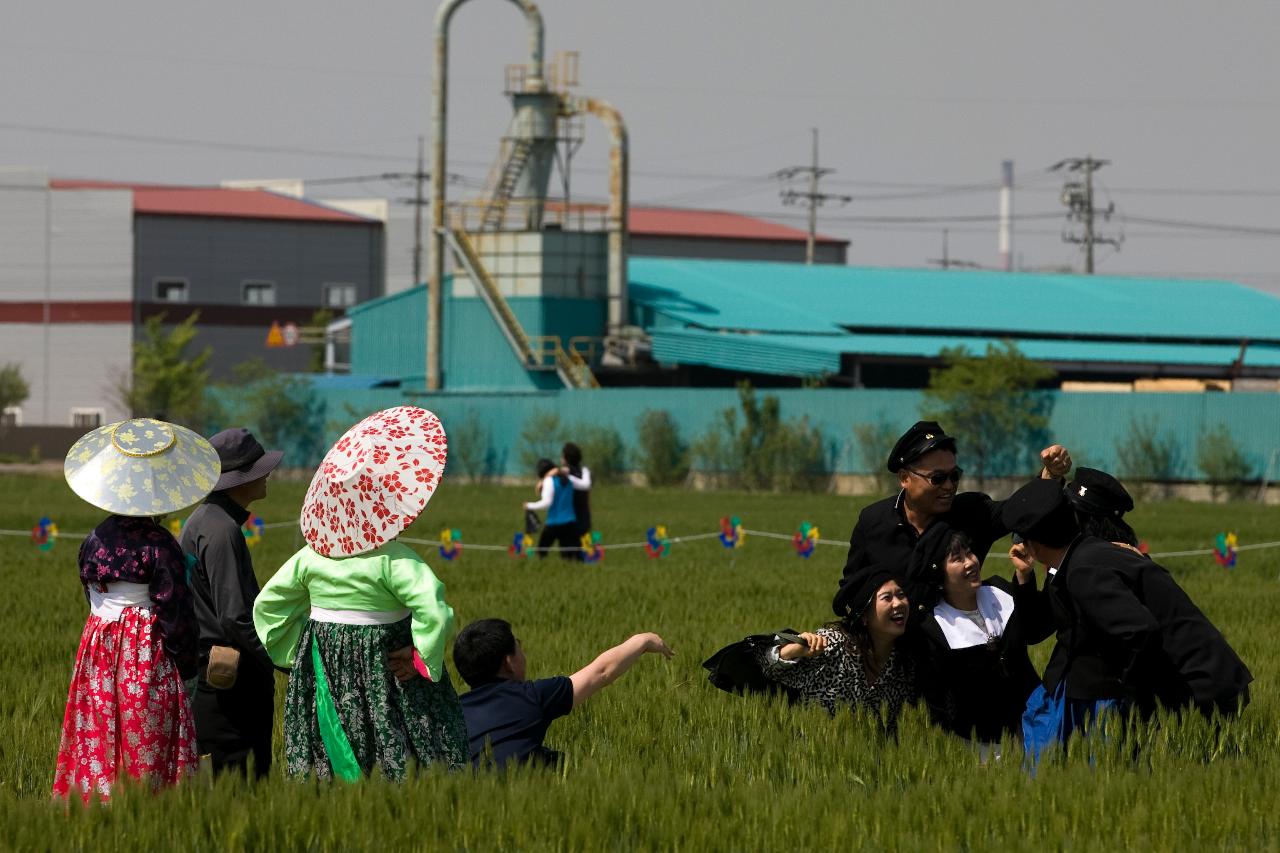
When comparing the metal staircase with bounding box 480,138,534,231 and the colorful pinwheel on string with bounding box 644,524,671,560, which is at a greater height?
the metal staircase with bounding box 480,138,534,231

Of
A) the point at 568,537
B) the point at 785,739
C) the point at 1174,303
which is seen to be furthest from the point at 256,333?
the point at 785,739

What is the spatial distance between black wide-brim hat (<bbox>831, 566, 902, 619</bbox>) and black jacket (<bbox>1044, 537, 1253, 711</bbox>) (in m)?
0.65

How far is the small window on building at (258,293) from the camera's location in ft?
246

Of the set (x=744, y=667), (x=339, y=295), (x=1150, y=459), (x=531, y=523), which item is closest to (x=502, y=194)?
(x=1150, y=459)

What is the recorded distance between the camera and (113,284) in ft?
237

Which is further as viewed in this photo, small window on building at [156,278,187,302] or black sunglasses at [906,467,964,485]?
small window on building at [156,278,187,302]

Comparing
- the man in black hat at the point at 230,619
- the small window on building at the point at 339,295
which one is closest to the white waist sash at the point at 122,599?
the man in black hat at the point at 230,619

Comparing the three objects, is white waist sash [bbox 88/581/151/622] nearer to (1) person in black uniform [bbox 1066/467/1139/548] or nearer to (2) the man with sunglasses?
(2) the man with sunglasses

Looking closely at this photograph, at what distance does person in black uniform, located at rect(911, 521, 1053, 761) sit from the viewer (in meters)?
7.33

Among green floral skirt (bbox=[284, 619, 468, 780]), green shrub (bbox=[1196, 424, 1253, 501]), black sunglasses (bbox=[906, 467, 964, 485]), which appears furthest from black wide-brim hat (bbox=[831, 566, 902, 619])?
green shrub (bbox=[1196, 424, 1253, 501])

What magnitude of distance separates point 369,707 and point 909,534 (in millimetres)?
2324

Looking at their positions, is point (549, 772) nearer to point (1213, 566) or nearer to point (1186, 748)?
point (1186, 748)

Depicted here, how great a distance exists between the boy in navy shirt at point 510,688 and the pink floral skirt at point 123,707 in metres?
1.07

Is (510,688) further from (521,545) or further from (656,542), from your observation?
(656,542)
